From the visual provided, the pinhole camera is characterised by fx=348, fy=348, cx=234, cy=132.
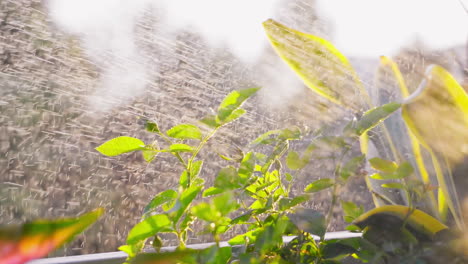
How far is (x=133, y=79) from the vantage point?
1.01 metres

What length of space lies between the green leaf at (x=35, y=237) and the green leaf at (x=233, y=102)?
16cm

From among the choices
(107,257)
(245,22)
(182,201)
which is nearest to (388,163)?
(182,201)

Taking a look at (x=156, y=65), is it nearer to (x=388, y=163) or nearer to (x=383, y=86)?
(x=383, y=86)

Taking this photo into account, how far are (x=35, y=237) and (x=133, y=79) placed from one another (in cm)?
98

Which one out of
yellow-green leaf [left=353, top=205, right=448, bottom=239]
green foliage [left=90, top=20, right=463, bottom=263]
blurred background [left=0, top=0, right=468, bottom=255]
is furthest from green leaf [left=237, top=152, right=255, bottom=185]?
blurred background [left=0, top=0, right=468, bottom=255]

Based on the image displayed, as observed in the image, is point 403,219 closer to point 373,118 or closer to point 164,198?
point 373,118

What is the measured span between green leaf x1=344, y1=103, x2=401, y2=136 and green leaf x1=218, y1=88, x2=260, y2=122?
0.27 ft

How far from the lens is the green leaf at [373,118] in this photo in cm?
25

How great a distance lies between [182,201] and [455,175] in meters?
0.24

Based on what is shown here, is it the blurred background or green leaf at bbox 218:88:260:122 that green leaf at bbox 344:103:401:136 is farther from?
the blurred background

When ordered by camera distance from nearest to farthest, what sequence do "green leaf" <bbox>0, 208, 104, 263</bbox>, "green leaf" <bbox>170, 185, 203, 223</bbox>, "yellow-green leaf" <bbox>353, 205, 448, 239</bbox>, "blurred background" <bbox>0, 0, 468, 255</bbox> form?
"green leaf" <bbox>0, 208, 104, 263</bbox> < "green leaf" <bbox>170, 185, 203, 223</bbox> < "yellow-green leaf" <bbox>353, 205, 448, 239</bbox> < "blurred background" <bbox>0, 0, 468, 255</bbox>

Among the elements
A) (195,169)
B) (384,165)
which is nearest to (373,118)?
(384,165)

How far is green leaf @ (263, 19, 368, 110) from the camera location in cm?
36

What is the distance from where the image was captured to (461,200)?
0.97 ft
